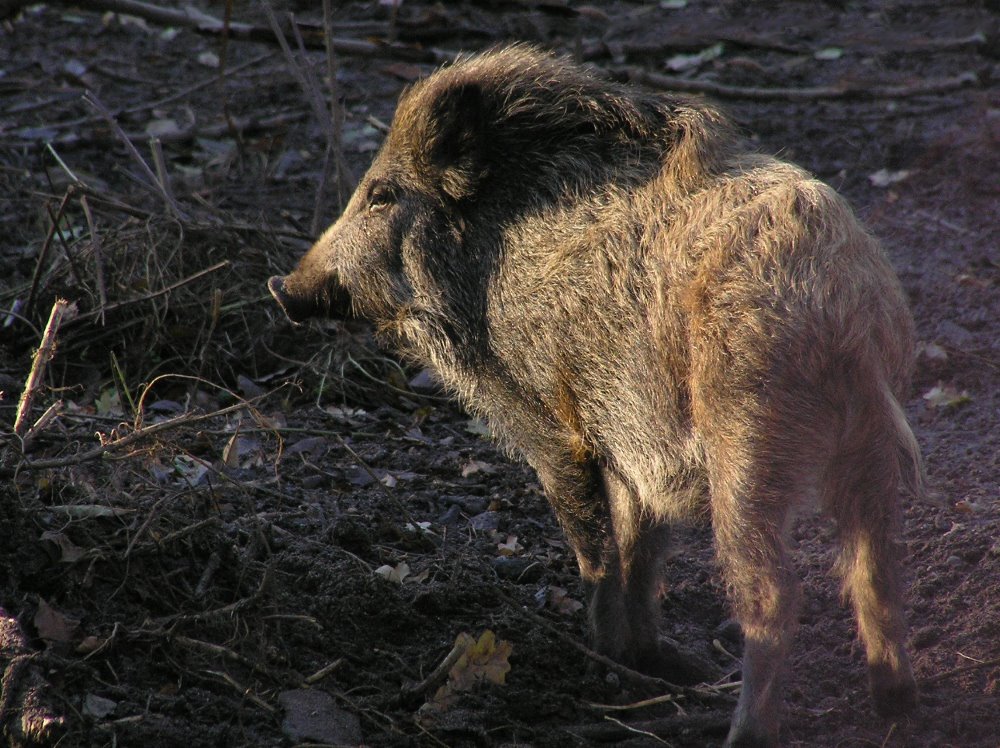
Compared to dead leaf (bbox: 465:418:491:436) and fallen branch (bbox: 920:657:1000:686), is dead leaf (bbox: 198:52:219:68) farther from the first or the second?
fallen branch (bbox: 920:657:1000:686)

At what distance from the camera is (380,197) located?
409 cm

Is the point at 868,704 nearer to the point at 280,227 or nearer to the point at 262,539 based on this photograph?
the point at 262,539

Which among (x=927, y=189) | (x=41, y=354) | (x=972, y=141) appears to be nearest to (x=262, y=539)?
(x=41, y=354)

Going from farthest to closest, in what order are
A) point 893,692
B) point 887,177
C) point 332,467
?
point 887,177 → point 332,467 → point 893,692

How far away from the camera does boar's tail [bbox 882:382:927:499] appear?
306 centimetres

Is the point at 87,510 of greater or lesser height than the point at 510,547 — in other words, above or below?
A: above

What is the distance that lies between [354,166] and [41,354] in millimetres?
4063

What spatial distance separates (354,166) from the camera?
7.09 meters

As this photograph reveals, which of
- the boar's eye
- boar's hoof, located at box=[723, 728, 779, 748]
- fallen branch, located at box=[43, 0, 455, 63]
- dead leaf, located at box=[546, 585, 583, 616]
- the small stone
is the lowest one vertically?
dead leaf, located at box=[546, 585, 583, 616]

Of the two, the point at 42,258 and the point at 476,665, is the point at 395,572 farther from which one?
the point at 42,258

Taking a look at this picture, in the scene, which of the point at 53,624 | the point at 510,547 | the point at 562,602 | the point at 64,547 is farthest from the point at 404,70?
the point at 53,624

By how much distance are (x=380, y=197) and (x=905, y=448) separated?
6.46 feet

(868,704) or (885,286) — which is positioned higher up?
(885,286)

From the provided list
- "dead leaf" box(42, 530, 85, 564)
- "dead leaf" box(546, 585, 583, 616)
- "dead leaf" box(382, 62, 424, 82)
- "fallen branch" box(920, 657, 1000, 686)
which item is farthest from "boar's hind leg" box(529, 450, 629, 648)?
"dead leaf" box(382, 62, 424, 82)
